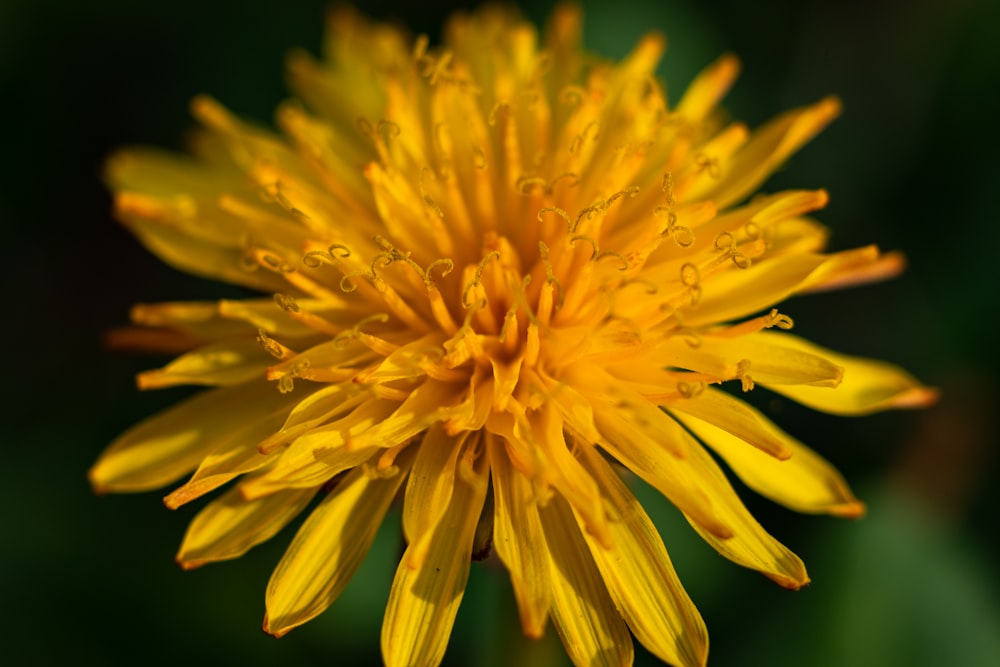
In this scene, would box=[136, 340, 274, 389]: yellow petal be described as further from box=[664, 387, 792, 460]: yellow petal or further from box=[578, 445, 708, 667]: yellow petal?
box=[664, 387, 792, 460]: yellow petal

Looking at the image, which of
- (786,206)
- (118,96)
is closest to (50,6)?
(118,96)

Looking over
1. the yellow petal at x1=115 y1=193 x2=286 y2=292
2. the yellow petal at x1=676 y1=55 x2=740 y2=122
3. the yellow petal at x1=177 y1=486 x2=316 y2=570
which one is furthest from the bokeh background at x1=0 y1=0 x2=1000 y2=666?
the yellow petal at x1=676 y1=55 x2=740 y2=122

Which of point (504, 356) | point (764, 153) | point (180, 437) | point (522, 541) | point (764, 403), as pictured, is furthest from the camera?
point (764, 403)

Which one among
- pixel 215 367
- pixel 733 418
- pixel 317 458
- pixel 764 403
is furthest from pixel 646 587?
pixel 764 403

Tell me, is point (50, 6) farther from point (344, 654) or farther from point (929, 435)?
point (929, 435)

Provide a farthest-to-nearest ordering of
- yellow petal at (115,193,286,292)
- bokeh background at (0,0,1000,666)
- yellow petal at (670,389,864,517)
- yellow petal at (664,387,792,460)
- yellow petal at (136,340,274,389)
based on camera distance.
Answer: bokeh background at (0,0,1000,666) → yellow petal at (115,193,286,292) → yellow petal at (136,340,274,389) → yellow petal at (670,389,864,517) → yellow petal at (664,387,792,460)

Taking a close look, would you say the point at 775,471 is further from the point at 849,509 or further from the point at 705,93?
the point at 705,93

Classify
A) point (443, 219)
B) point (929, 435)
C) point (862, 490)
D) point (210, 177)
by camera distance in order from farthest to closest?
point (929, 435)
point (862, 490)
point (210, 177)
point (443, 219)
